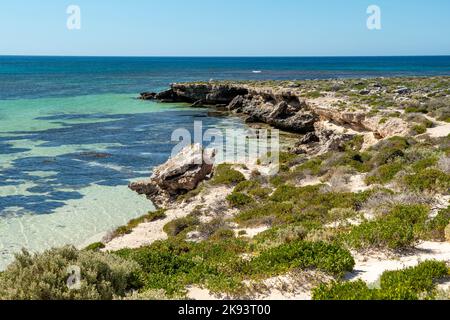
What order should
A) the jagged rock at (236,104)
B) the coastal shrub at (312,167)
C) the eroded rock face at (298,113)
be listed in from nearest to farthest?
the coastal shrub at (312,167)
the eroded rock face at (298,113)
the jagged rock at (236,104)

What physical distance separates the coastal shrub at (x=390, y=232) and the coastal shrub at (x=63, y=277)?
17.5ft

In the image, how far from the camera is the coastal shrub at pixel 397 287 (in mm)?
6723

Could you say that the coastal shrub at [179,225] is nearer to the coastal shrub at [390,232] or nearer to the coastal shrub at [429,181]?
the coastal shrub at [390,232]

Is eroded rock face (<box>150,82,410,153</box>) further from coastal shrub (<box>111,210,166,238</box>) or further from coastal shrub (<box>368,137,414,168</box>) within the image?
coastal shrub (<box>111,210,166,238</box>)

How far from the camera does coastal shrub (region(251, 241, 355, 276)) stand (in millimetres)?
8633

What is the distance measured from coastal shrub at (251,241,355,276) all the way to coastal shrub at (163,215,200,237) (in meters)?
7.58

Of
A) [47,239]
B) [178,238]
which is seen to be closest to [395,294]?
[178,238]

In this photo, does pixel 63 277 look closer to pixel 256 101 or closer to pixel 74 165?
pixel 74 165

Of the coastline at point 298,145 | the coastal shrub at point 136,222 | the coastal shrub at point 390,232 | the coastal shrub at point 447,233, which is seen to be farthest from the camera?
the coastal shrub at point 136,222

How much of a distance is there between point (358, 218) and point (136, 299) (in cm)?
874

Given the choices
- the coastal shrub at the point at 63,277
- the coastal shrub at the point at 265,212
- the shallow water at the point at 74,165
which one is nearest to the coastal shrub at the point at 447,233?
the coastal shrub at the point at 265,212

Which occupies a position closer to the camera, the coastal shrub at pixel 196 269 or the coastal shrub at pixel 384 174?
the coastal shrub at pixel 196 269

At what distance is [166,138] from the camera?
44.1 metres
